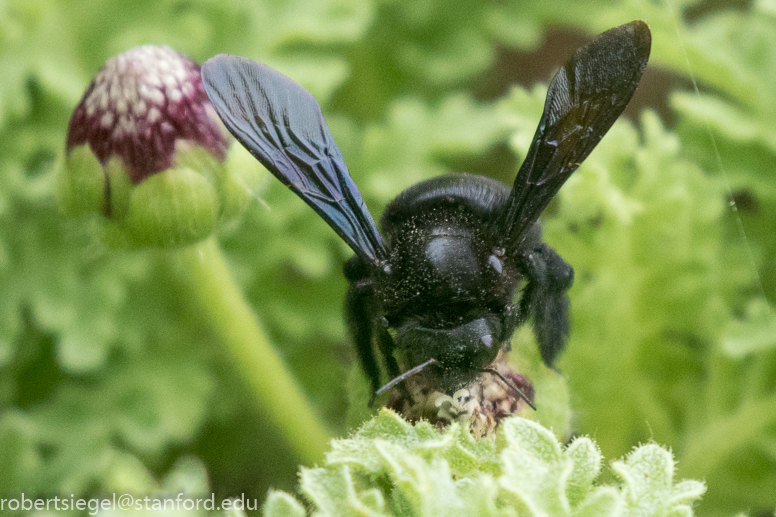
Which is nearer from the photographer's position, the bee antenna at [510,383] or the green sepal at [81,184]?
the bee antenna at [510,383]

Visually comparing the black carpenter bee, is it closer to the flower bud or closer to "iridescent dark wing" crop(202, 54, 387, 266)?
"iridescent dark wing" crop(202, 54, 387, 266)

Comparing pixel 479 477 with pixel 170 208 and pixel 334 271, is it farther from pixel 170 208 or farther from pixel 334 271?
pixel 334 271

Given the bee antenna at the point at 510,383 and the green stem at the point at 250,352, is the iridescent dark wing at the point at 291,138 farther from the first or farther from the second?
the green stem at the point at 250,352

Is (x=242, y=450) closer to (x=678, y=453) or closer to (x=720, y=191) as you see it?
(x=678, y=453)

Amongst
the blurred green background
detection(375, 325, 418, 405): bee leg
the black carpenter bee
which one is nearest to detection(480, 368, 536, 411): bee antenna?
the black carpenter bee

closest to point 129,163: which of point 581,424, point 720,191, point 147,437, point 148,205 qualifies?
point 148,205

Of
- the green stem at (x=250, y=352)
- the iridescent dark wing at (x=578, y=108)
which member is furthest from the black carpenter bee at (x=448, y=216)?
the green stem at (x=250, y=352)
